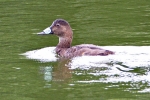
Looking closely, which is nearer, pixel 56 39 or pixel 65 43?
pixel 65 43

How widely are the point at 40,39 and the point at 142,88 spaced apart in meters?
7.16

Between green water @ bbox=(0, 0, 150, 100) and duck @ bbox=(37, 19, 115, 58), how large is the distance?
689mm

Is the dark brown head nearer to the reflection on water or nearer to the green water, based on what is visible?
the green water

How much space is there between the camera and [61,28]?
16.8 m

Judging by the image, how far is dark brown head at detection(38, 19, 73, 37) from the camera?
16750 mm

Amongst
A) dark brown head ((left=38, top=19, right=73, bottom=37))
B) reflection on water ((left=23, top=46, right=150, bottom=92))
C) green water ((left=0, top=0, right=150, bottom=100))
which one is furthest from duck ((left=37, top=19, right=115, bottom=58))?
green water ((left=0, top=0, right=150, bottom=100))

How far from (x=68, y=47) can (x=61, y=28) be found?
1.61 feet

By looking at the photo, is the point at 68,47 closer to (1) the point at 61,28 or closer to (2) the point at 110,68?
(1) the point at 61,28

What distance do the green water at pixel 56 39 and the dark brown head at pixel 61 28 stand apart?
62 centimetres

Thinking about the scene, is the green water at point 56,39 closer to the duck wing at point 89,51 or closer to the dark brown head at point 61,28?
the dark brown head at point 61,28

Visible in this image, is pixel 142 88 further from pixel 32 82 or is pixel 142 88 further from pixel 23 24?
pixel 23 24

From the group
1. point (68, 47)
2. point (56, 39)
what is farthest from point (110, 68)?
point (56, 39)

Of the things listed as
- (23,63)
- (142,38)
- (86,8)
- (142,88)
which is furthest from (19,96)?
(86,8)

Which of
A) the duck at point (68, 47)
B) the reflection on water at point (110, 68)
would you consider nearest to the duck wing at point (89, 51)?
the duck at point (68, 47)
